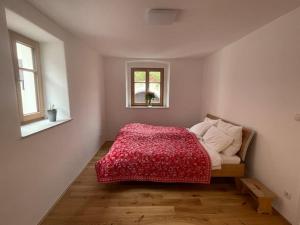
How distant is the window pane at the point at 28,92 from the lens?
1.91 meters

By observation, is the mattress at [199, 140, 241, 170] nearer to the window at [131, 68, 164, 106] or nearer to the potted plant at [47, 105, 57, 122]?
the potted plant at [47, 105, 57, 122]

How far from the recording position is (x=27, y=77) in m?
2.01

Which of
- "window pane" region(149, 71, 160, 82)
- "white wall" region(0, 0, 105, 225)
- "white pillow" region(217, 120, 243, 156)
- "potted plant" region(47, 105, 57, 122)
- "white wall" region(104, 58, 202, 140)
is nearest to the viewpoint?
"white wall" region(0, 0, 105, 225)

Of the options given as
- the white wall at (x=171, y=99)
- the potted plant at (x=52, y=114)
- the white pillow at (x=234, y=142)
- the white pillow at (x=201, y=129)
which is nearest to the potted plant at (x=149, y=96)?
the white wall at (x=171, y=99)

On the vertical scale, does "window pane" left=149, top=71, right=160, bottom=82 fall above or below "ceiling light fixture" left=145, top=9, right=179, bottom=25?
below

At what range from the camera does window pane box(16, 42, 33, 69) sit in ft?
6.21

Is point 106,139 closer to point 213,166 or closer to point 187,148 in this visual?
point 187,148

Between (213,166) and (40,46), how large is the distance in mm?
2887

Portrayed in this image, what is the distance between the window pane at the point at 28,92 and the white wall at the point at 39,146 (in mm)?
422

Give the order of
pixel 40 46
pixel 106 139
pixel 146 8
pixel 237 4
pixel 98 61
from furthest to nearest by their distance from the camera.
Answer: pixel 106 139 → pixel 98 61 → pixel 40 46 → pixel 146 8 → pixel 237 4

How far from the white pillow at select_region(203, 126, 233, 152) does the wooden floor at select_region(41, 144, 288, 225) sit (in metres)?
0.57

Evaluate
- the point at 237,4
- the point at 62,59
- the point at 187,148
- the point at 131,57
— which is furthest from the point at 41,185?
the point at 131,57

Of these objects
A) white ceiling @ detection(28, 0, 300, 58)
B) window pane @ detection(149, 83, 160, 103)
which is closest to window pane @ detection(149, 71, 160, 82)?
window pane @ detection(149, 83, 160, 103)

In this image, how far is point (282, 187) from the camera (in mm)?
1834
